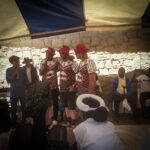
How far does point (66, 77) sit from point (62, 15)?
1.16 m

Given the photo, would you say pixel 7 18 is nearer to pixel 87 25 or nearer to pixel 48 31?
pixel 48 31

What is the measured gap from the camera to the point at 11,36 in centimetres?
301

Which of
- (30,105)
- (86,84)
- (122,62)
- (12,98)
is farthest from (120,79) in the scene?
(30,105)

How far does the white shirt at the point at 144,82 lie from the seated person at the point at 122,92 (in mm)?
321

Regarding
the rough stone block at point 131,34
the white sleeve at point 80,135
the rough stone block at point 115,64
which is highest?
the rough stone block at point 131,34

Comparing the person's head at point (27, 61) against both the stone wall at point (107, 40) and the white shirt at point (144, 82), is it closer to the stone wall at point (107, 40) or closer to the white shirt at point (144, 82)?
the stone wall at point (107, 40)

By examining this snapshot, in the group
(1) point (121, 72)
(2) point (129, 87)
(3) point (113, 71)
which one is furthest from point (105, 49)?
(2) point (129, 87)

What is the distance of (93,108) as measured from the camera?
5.28 ft

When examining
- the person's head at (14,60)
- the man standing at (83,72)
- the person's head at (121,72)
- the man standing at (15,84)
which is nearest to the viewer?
the man standing at (83,72)

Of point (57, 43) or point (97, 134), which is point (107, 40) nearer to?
point (57, 43)

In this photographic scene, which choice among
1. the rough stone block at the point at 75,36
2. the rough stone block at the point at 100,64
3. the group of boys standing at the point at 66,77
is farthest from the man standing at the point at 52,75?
the rough stone block at the point at 100,64

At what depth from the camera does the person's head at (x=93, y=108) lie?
1430mm

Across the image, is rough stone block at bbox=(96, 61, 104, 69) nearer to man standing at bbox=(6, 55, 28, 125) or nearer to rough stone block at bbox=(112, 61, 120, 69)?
rough stone block at bbox=(112, 61, 120, 69)

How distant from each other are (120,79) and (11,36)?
2.57 metres
